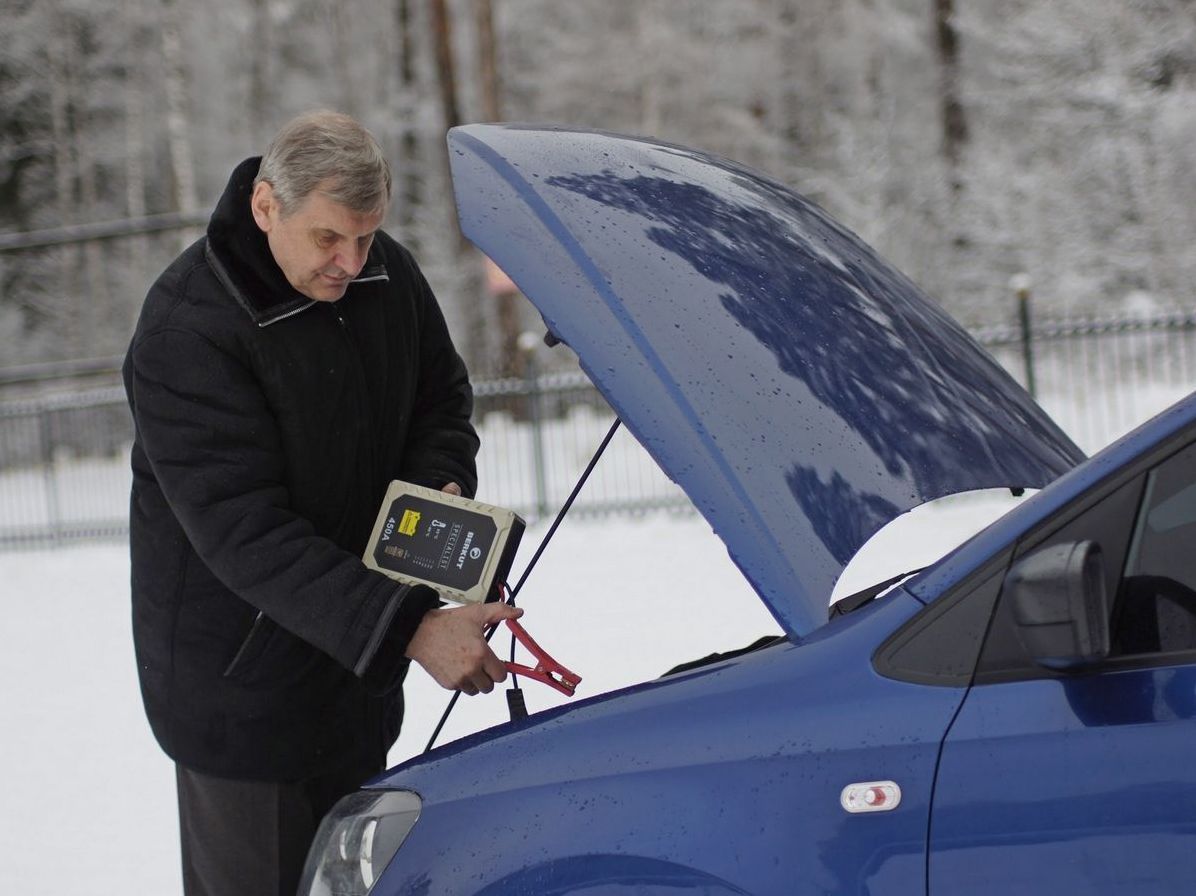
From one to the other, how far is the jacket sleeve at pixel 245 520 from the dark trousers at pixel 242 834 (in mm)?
404

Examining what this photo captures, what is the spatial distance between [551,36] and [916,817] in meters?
29.4

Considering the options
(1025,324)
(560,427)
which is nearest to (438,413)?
(1025,324)

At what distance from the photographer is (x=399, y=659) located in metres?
2.54

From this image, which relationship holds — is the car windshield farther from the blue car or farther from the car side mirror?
the car side mirror

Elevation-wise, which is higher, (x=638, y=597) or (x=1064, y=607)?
(x=1064, y=607)

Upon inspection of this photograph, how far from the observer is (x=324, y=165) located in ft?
8.14

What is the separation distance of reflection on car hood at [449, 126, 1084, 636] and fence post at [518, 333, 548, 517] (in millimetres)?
9508

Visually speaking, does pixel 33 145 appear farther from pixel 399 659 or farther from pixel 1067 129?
pixel 399 659

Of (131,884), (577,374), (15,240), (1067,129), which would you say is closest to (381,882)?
(131,884)

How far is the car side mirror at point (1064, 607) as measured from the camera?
5.70 feet

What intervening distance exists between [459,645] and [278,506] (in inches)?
16.1

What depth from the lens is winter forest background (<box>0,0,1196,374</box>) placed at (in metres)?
19.9

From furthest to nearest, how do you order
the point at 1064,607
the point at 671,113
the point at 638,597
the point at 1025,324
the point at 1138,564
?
the point at 671,113 < the point at 1025,324 < the point at 638,597 < the point at 1138,564 < the point at 1064,607

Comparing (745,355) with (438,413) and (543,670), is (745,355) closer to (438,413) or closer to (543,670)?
(543,670)
